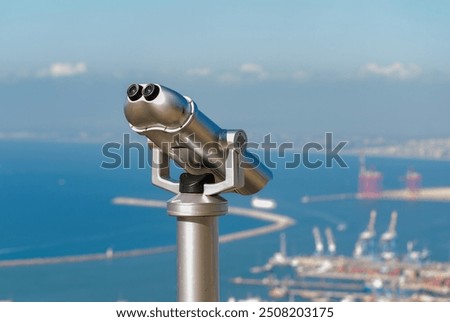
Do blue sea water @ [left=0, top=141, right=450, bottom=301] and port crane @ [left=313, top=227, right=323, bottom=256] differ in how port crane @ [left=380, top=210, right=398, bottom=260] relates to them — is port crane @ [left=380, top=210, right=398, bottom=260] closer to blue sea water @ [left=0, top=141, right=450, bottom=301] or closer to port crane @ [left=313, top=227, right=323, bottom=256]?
blue sea water @ [left=0, top=141, right=450, bottom=301]

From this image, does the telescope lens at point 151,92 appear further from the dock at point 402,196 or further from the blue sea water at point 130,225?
the dock at point 402,196

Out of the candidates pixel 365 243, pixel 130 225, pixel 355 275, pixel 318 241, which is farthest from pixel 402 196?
pixel 355 275

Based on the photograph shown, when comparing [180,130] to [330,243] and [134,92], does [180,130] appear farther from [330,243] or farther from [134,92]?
[330,243]

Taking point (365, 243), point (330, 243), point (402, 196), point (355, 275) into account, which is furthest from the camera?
point (402, 196)

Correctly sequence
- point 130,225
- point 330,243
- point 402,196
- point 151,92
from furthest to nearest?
point 402,196 → point 130,225 → point 330,243 → point 151,92

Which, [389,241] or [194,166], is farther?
[389,241]

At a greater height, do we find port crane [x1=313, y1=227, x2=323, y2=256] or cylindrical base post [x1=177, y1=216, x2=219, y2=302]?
port crane [x1=313, y1=227, x2=323, y2=256]

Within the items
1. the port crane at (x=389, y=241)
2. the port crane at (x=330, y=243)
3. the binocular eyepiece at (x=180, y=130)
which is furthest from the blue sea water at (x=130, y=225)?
the binocular eyepiece at (x=180, y=130)

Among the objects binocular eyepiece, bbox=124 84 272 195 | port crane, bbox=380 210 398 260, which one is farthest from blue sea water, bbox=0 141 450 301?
binocular eyepiece, bbox=124 84 272 195
